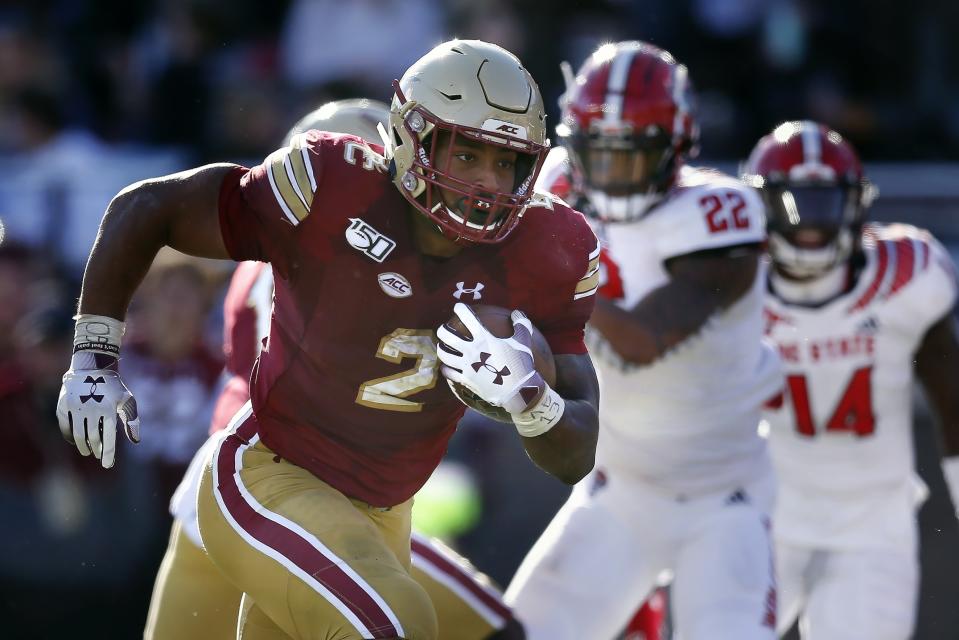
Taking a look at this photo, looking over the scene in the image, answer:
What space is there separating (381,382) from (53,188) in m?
4.49

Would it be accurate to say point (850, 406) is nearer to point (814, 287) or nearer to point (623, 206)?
point (814, 287)

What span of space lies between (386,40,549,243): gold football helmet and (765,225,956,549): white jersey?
2136mm

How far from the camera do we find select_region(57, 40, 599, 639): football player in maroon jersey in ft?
11.0

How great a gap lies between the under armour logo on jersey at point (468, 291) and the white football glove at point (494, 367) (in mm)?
255

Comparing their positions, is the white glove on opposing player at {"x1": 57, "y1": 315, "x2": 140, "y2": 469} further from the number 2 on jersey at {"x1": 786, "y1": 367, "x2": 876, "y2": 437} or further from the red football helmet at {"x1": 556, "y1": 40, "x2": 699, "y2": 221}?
the number 2 on jersey at {"x1": 786, "y1": 367, "x2": 876, "y2": 437}

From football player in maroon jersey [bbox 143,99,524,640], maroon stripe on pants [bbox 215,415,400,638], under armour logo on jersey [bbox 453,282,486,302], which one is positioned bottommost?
football player in maroon jersey [bbox 143,99,524,640]

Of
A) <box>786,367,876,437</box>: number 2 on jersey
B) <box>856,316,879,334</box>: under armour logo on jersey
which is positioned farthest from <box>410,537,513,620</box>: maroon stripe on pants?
<box>856,316,879,334</box>: under armour logo on jersey

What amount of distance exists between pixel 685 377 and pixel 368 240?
5.30 ft

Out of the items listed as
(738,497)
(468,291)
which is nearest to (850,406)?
(738,497)

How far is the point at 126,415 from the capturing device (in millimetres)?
3334

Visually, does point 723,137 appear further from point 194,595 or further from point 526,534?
point 194,595

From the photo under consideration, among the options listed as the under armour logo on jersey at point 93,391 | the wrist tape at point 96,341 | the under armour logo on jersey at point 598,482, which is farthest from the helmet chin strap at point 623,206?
the under armour logo on jersey at point 93,391

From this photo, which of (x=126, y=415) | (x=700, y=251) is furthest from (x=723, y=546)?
(x=126, y=415)

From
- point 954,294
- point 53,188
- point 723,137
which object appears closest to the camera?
point 954,294
